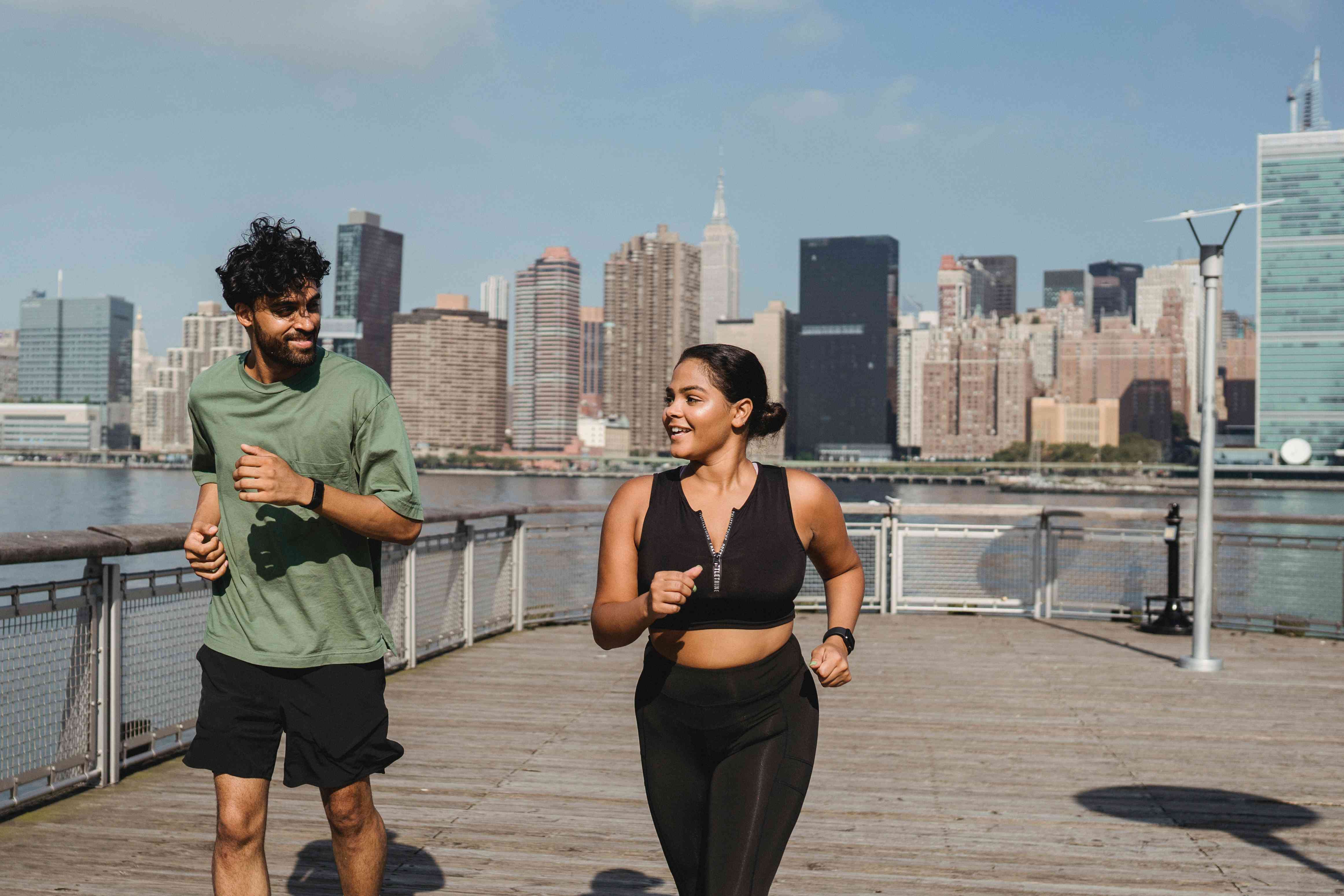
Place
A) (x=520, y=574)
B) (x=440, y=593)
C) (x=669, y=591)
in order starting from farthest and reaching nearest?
(x=520, y=574)
(x=440, y=593)
(x=669, y=591)

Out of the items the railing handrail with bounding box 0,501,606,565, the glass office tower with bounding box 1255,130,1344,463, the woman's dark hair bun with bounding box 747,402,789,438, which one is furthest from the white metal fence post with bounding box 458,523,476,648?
the glass office tower with bounding box 1255,130,1344,463

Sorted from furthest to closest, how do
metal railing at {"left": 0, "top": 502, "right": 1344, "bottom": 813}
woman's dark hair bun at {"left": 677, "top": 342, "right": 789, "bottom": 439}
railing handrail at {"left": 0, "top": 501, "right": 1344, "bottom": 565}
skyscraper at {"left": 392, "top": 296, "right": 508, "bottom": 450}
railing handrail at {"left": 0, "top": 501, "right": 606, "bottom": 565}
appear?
skyscraper at {"left": 392, "top": 296, "right": 508, "bottom": 450} → metal railing at {"left": 0, "top": 502, "right": 1344, "bottom": 813} → railing handrail at {"left": 0, "top": 501, "right": 1344, "bottom": 565} → railing handrail at {"left": 0, "top": 501, "right": 606, "bottom": 565} → woman's dark hair bun at {"left": 677, "top": 342, "right": 789, "bottom": 439}

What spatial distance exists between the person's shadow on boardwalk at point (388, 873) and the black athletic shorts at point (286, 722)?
108 centimetres

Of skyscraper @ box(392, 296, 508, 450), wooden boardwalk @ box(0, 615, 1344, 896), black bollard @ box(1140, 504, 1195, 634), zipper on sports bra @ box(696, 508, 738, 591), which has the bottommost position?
wooden boardwalk @ box(0, 615, 1344, 896)

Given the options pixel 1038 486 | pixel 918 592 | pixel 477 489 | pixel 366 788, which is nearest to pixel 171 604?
pixel 366 788

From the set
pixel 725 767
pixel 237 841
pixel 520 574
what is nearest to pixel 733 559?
pixel 725 767

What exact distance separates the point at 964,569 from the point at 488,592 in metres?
5.18

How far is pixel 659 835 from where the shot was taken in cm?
251

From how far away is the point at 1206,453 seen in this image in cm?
853

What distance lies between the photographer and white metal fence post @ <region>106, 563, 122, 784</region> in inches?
192

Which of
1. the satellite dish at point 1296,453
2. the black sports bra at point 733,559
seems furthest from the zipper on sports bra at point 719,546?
the satellite dish at point 1296,453

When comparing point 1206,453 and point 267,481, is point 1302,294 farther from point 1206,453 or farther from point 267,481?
point 267,481

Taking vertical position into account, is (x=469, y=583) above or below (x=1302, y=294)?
below

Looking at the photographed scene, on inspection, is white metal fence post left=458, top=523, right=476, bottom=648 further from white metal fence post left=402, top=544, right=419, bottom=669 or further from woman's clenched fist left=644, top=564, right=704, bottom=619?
woman's clenched fist left=644, top=564, right=704, bottom=619
